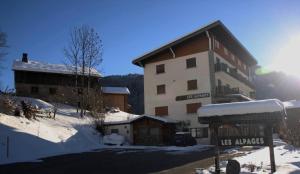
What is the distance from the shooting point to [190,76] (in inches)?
1618

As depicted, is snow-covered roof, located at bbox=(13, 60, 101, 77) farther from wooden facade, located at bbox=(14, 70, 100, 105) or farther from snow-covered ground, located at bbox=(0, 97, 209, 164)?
snow-covered ground, located at bbox=(0, 97, 209, 164)

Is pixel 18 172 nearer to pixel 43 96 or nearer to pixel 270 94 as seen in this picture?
pixel 43 96

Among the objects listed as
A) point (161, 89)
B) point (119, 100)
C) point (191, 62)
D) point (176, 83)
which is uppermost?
point (191, 62)

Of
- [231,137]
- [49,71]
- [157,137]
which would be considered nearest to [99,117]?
[157,137]

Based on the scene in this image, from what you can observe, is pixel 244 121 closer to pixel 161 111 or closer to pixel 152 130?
pixel 152 130

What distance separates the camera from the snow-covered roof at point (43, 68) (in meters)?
52.2

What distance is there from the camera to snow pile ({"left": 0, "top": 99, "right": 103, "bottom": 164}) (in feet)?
74.4

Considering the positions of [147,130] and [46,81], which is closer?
[147,130]

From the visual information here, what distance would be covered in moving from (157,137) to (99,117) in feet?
23.6

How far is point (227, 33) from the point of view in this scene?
144 ft

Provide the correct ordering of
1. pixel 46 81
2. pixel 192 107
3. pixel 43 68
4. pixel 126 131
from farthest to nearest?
pixel 43 68, pixel 46 81, pixel 192 107, pixel 126 131

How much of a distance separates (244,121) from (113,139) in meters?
24.5

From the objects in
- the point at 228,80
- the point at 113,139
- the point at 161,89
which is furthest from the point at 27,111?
the point at 228,80

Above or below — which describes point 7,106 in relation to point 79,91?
below
